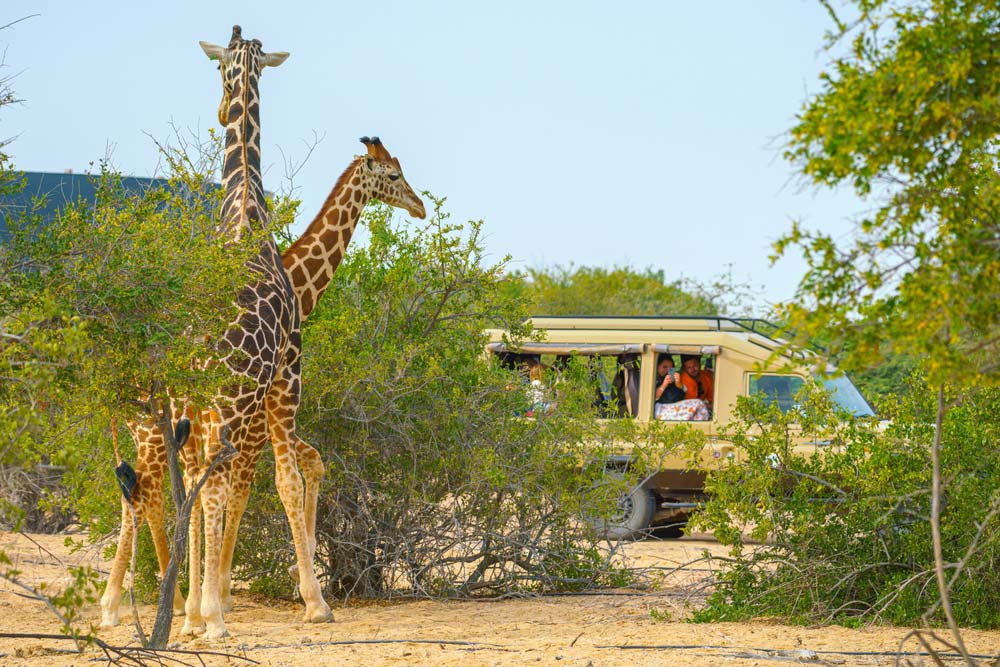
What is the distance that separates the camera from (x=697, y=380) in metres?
13.4

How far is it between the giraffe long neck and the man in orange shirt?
526cm

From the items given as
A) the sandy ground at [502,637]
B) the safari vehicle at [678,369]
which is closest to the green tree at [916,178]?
the sandy ground at [502,637]

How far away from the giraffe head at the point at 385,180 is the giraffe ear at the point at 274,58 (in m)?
0.85

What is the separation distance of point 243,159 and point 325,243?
33.4 inches

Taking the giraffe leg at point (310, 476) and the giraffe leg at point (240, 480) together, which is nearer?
the giraffe leg at point (240, 480)

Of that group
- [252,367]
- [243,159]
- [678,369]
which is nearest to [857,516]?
[252,367]

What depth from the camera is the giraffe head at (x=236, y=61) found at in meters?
8.77

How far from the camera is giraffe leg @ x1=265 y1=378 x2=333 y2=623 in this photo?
823 cm

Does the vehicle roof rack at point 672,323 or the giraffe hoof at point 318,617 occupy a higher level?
the vehicle roof rack at point 672,323

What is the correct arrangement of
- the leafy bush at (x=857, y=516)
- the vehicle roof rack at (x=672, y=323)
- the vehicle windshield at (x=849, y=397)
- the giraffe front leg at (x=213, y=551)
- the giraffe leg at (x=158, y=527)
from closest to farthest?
the giraffe front leg at (x=213, y=551)
the leafy bush at (x=857, y=516)
the giraffe leg at (x=158, y=527)
the vehicle windshield at (x=849, y=397)
the vehicle roof rack at (x=672, y=323)

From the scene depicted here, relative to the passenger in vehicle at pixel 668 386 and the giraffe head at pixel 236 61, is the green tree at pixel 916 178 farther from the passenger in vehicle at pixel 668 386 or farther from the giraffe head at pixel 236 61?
the passenger in vehicle at pixel 668 386

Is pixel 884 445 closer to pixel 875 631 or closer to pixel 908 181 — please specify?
pixel 875 631

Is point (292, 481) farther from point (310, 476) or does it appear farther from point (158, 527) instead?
point (158, 527)

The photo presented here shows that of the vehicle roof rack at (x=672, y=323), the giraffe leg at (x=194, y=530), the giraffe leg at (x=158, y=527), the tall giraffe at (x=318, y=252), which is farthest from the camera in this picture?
the vehicle roof rack at (x=672, y=323)
